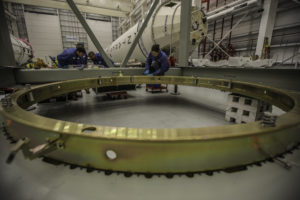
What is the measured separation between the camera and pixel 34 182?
1.76ft

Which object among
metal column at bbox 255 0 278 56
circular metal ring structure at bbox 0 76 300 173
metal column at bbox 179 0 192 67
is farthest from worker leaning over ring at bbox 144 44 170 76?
metal column at bbox 255 0 278 56

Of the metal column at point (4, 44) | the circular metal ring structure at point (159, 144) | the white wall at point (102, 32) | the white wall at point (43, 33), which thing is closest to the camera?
the circular metal ring structure at point (159, 144)

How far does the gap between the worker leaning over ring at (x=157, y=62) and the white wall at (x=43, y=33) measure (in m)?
11.1

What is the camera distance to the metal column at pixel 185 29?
2.47 m

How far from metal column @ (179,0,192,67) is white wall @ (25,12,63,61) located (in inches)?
460

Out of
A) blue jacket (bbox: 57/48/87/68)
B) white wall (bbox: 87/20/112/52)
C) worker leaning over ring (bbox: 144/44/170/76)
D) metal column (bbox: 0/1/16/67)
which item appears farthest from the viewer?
white wall (bbox: 87/20/112/52)

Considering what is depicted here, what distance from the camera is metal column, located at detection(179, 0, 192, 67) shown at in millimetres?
2469

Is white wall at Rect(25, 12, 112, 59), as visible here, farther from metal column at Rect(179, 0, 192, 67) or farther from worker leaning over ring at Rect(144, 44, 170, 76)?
metal column at Rect(179, 0, 192, 67)

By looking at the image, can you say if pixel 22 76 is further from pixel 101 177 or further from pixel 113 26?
pixel 113 26

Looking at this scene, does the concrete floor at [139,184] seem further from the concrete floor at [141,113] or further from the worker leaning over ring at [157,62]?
the worker leaning over ring at [157,62]

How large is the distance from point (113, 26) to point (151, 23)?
11.0 metres

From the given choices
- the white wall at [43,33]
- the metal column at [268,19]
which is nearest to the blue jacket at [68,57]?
the metal column at [268,19]

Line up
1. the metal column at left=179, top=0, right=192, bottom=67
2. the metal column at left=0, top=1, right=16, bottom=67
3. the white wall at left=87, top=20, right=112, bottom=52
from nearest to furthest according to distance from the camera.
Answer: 1. the metal column at left=0, top=1, right=16, bottom=67
2. the metal column at left=179, top=0, right=192, bottom=67
3. the white wall at left=87, top=20, right=112, bottom=52

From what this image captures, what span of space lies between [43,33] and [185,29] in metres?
12.7
